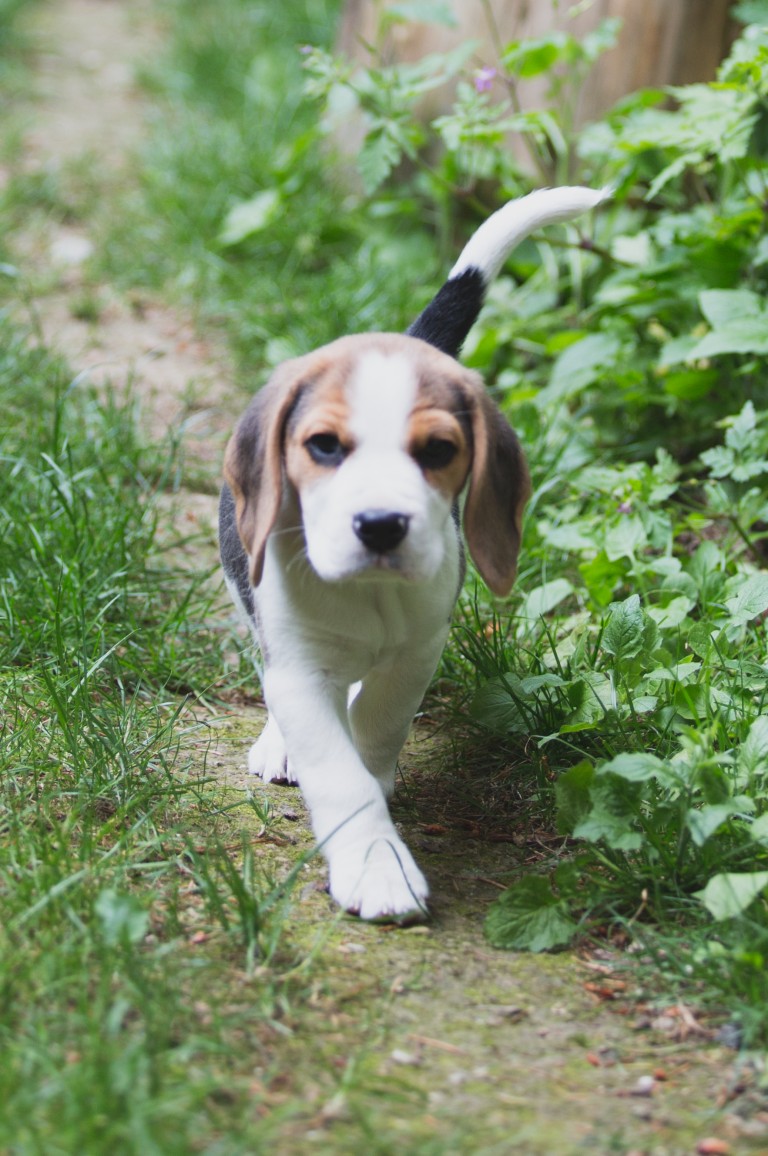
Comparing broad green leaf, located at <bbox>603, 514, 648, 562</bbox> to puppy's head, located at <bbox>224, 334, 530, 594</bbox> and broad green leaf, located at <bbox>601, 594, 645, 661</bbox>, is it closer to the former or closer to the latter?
broad green leaf, located at <bbox>601, 594, 645, 661</bbox>

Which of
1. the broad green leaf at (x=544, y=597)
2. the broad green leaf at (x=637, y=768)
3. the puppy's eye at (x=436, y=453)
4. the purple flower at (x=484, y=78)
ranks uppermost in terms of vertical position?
the purple flower at (x=484, y=78)

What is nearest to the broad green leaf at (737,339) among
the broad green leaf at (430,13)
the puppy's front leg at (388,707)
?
the puppy's front leg at (388,707)

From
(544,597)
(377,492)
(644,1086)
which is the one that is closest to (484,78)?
(544,597)

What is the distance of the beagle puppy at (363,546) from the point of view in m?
2.78

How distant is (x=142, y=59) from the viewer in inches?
404

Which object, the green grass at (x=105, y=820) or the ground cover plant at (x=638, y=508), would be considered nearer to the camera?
the green grass at (x=105, y=820)

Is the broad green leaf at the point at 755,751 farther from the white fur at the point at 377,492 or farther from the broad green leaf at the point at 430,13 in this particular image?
the broad green leaf at the point at 430,13

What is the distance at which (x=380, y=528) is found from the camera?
2662 mm

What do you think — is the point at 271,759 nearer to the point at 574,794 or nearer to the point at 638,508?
the point at 574,794

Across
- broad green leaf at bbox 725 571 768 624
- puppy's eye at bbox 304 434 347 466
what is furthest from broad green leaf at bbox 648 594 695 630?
puppy's eye at bbox 304 434 347 466

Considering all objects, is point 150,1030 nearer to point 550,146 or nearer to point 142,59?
point 550,146

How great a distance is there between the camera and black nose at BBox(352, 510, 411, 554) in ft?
8.71

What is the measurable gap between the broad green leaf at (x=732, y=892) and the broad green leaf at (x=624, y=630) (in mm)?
967

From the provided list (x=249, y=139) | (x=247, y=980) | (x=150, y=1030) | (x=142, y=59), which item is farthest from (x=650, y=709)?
(x=142, y=59)
